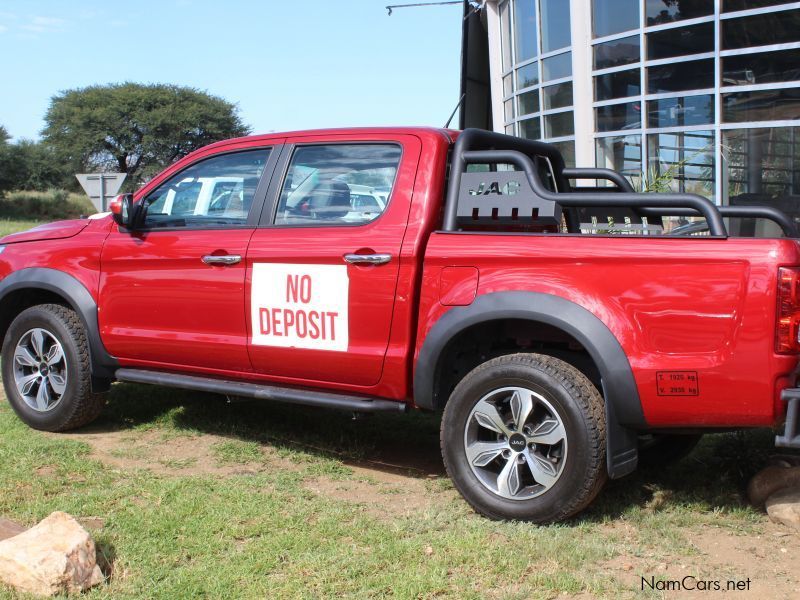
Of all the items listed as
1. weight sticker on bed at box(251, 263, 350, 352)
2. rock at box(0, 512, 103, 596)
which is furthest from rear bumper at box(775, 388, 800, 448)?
rock at box(0, 512, 103, 596)

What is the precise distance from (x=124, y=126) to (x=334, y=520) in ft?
184

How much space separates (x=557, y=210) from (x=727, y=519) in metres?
1.66

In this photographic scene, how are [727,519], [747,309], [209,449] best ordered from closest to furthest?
[747,309]
[727,519]
[209,449]

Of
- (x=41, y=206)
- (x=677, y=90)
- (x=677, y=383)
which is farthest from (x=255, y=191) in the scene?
(x=41, y=206)

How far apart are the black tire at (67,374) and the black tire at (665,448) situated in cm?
334

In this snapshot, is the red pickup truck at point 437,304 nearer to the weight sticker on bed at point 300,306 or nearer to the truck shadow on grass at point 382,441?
the weight sticker on bed at point 300,306

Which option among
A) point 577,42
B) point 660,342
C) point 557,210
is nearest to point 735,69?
point 577,42

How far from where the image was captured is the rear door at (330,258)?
445 cm

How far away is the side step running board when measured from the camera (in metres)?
4.49

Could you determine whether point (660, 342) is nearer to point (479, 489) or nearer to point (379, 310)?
point (479, 489)

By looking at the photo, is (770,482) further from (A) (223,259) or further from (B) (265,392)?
(A) (223,259)

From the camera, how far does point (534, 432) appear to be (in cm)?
400

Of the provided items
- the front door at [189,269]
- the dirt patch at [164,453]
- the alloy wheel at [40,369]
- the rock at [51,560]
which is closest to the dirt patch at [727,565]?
the rock at [51,560]

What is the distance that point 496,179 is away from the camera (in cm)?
438
